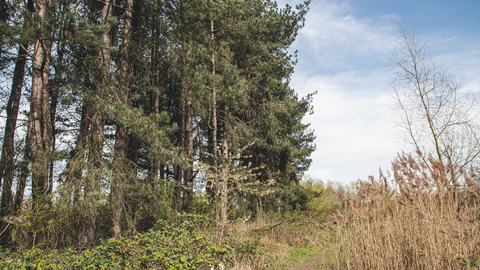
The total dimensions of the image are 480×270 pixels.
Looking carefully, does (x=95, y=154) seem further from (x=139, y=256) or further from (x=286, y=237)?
(x=286, y=237)

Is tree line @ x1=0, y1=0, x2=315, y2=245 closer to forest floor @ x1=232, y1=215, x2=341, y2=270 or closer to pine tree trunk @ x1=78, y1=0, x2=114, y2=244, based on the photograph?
pine tree trunk @ x1=78, y1=0, x2=114, y2=244

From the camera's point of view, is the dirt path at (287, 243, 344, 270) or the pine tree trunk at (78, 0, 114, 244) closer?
the pine tree trunk at (78, 0, 114, 244)

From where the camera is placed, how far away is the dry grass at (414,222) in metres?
3.00

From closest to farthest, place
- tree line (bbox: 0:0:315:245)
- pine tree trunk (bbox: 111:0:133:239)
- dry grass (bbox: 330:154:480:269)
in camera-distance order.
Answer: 1. dry grass (bbox: 330:154:480:269)
2. tree line (bbox: 0:0:315:245)
3. pine tree trunk (bbox: 111:0:133:239)

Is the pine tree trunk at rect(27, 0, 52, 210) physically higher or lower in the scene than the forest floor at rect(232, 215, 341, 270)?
higher

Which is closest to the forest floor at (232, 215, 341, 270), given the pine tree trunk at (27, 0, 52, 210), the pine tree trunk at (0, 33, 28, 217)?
the pine tree trunk at (27, 0, 52, 210)

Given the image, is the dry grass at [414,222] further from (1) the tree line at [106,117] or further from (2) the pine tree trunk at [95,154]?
(2) the pine tree trunk at [95,154]

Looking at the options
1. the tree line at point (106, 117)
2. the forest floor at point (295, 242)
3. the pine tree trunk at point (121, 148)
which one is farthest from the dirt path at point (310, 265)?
the pine tree trunk at point (121, 148)

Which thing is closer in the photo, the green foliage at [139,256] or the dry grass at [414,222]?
the dry grass at [414,222]

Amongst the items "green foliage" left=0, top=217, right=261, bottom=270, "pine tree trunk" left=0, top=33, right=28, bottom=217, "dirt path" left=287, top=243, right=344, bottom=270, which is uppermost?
"pine tree trunk" left=0, top=33, right=28, bottom=217

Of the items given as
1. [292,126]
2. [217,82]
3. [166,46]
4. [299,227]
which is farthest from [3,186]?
[292,126]

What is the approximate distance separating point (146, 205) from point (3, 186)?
8.66 feet

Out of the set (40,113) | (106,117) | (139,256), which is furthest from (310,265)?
(40,113)

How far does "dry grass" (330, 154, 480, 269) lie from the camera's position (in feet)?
9.86
